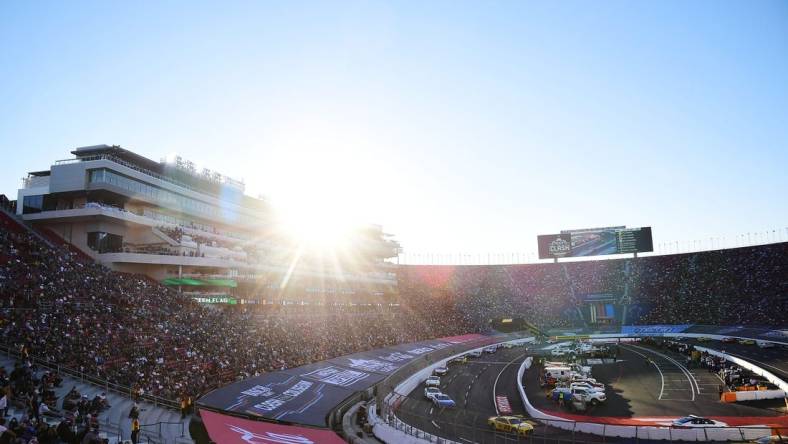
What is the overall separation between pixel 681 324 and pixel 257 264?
221 ft

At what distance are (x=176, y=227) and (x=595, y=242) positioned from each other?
75.4m

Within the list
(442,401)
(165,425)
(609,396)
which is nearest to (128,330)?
(165,425)

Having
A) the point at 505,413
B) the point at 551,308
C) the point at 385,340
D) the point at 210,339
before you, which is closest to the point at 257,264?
the point at 385,340

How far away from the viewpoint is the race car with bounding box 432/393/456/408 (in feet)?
117

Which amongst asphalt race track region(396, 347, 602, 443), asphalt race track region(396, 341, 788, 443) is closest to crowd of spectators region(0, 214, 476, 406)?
asphalt race track region(396, 347, 602, 443)

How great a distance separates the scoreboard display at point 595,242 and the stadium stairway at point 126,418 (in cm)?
8668

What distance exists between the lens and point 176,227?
52438 millimetres

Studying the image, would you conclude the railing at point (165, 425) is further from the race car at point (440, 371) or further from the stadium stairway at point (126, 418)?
the race car at point (440, 371)

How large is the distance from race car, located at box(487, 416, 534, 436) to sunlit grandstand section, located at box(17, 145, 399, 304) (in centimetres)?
3285

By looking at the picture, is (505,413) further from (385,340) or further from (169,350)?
(385,340)

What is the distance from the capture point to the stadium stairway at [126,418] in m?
20.3

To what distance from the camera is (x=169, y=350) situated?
31422 millimetres

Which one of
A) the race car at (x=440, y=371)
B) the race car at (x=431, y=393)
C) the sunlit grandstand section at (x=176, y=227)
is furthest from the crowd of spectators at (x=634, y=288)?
the race car at (x=431, y=393)

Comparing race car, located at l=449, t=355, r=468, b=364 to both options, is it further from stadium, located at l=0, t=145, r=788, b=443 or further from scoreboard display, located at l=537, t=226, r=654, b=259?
scoreboard display, located at l=537, t=226, r=654, b=259
